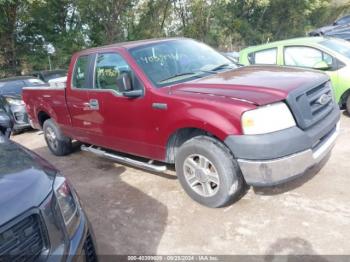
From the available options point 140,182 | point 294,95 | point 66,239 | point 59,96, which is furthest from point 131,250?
point 59,96

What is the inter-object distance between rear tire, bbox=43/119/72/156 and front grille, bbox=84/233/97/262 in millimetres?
3882

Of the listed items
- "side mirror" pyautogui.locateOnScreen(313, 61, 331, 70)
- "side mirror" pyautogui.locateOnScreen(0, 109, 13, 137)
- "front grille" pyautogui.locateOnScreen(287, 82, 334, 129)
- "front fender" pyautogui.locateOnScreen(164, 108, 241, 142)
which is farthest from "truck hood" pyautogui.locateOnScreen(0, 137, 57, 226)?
"side mirror" pyautogui.locateOnScreen(313, 61, 331, 70)

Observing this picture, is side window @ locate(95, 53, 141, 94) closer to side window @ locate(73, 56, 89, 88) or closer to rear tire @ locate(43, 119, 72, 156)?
side window @ locate(73, 56, 89, 88)

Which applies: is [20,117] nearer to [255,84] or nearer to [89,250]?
[255,84]

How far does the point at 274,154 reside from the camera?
10.0 ft

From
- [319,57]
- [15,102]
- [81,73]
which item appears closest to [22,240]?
[81,73]

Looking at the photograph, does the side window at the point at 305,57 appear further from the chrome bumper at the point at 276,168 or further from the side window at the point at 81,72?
the side window at the point at 81,72

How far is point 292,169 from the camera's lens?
3.12m

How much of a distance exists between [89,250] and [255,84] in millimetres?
2137

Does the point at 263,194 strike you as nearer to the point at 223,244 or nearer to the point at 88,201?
the point at 223,244

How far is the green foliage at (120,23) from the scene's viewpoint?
1709cm

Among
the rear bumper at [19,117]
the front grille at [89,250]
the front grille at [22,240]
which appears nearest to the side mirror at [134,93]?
the front grille at [89,250]

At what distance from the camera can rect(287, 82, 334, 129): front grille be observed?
3.15 m

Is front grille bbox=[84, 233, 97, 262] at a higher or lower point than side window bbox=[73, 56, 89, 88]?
lower
